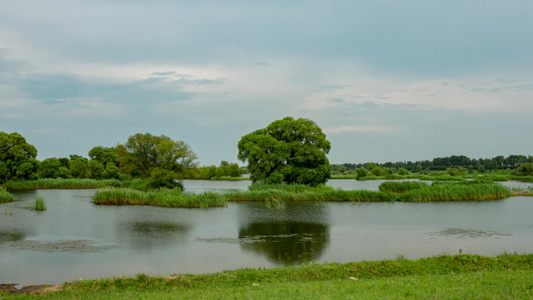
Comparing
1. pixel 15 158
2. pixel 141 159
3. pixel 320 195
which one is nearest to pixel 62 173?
pixel 15 158

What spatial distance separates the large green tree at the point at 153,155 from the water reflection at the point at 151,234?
1182 inches

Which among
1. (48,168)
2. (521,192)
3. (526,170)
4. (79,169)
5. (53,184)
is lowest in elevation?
(521,192)

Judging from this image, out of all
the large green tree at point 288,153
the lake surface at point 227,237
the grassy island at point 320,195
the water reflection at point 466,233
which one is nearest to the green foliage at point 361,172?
the large green tree at point 288,153

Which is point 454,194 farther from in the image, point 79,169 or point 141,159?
point 79,169

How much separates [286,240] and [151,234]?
25.1 ft

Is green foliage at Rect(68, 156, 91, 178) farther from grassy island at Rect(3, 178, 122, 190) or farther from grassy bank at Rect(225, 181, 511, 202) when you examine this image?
grassy bank at Rect(225, 181, 511, 202)

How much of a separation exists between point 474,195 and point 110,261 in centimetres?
3695

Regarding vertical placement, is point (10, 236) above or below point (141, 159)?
below

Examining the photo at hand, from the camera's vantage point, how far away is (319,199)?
41.0 metres

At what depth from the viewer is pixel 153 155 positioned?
6003cm

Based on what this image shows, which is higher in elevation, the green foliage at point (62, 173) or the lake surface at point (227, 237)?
the green foliage at point (62, 173)

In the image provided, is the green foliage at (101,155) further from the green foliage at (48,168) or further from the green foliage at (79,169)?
the green foliage at (48,168)

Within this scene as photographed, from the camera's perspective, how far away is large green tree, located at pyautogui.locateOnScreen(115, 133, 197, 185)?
5556 cm

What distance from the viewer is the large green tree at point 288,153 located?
4766 centimetres
